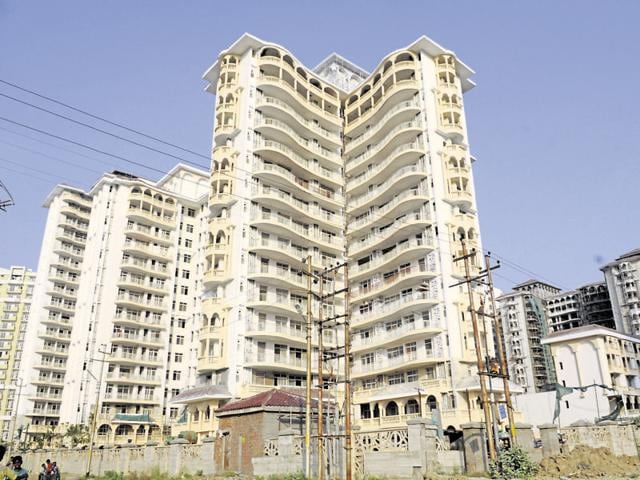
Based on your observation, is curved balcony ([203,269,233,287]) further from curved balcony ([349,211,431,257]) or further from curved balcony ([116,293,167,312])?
curved balcony ([116,293,167,312])

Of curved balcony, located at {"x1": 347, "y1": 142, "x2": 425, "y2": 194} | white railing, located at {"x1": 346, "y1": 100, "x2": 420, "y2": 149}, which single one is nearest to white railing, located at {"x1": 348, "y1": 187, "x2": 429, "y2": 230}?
curved balcony, located at {"x1": 347, "y1": 142, "x2": 425, "y2": 194}

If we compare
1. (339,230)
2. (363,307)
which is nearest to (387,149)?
(339,230)

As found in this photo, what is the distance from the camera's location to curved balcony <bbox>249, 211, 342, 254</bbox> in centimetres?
5378

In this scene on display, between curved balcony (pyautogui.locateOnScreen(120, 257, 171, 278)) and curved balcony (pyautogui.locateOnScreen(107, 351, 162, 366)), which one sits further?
curved balcony (pyautogui.locateOnScreen(120, 257, 171, 278))

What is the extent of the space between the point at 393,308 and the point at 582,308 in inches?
3064

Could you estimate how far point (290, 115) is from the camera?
197 ft

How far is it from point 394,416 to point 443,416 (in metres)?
5.18

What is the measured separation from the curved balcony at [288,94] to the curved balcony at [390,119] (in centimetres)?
361

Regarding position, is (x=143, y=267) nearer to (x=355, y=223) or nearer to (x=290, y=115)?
(x=290, y=115)

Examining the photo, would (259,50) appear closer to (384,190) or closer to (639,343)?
(384,190)

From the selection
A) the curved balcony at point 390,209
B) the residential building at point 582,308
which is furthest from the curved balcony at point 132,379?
the residential building at point 582,308

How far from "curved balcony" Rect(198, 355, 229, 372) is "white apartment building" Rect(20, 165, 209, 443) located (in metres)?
24.6

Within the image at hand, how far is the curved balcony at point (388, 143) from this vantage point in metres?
57.2

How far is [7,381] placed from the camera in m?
111
